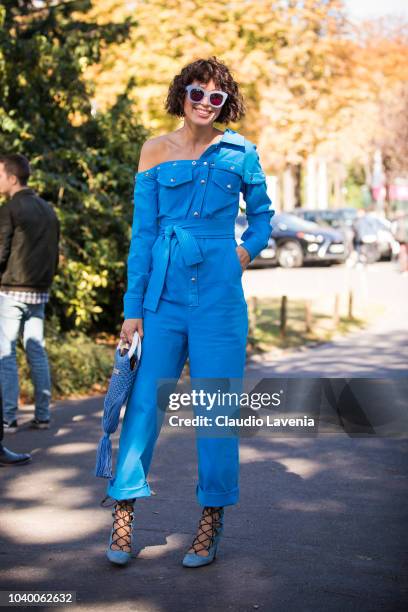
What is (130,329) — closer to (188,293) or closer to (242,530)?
(188,293)

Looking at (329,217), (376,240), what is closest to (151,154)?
(376,240)

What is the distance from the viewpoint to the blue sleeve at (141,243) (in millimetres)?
4668

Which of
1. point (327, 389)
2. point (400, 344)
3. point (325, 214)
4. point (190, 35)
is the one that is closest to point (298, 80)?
point (325, 214)

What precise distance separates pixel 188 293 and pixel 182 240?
0.23 m

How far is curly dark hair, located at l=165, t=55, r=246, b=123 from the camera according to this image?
15.5 feet

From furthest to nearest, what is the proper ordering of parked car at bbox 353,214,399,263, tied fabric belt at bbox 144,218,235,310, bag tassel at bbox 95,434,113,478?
parked car at bbox 353,214,399,263 → bag tassel at bbox 95,434,113,478 → tied fabric belt at bbox 144,218,235,310

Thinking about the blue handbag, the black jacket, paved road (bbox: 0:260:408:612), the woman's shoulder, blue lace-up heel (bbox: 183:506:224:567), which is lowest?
paved road (bbox: 0:260:408:612)

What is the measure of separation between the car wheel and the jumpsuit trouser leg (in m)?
28.2

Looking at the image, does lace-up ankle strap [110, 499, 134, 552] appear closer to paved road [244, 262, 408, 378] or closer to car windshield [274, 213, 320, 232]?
paved road [244, 262, 408, 378]

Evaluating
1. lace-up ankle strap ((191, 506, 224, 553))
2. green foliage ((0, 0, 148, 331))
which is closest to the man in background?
green foliage ((0, 0, 148, 331))

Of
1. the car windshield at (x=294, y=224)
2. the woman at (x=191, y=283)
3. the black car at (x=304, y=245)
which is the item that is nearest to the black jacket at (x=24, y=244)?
the woman at (x=191, y=283)

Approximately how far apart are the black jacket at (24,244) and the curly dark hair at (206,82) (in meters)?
3.28

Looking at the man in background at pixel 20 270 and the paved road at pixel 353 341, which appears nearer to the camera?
the man in background at pixel 20 270

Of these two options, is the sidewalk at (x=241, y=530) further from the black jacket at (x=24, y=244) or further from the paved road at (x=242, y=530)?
the black jacket at (x=24, y=244)
